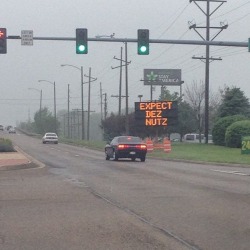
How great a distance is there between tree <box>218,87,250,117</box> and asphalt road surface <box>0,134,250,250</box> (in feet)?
138

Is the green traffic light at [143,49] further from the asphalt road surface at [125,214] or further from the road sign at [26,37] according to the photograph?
the asphalt road surface at [125,214]

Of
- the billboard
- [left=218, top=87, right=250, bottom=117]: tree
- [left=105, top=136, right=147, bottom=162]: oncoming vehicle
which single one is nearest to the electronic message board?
[left=105, top=136, right=147, bottom=162]: oncoming vehicle

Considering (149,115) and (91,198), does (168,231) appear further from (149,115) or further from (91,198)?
(149,115)

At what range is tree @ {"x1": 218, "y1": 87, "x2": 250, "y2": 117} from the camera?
62750mm

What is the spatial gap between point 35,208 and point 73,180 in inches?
308

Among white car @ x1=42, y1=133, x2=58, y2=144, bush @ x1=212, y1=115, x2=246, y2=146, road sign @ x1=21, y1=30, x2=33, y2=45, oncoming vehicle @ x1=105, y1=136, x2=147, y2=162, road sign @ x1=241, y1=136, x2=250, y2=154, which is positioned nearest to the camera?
road sign @ x1=21, y1=30, x2=33, y2=45

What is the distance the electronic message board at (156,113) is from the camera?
48.9 metres

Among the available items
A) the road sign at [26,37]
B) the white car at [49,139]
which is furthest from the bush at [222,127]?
the road sign at [26,37]

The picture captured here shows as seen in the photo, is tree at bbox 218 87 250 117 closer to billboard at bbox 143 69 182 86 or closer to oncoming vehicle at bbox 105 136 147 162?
oncoming vehicle at bbox 105 136 147 162

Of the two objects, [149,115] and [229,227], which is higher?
[149,115]

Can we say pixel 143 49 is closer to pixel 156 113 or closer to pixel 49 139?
pixel 156 113

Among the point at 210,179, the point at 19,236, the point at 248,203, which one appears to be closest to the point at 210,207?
the point at 248,203

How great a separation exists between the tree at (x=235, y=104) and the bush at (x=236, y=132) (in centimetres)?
867

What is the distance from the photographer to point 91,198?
15.8m
